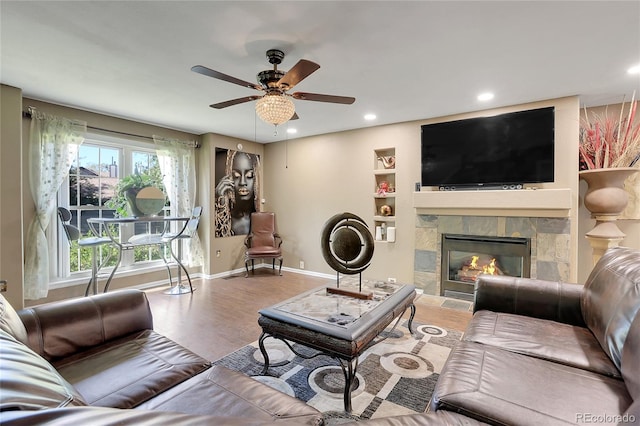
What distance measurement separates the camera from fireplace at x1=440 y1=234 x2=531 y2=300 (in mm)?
3582

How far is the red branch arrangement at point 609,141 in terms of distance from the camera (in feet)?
9.69

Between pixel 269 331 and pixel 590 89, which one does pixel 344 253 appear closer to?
pixel 269 331

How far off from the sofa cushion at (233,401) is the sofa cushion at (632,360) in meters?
1.17

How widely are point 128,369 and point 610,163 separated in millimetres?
4453

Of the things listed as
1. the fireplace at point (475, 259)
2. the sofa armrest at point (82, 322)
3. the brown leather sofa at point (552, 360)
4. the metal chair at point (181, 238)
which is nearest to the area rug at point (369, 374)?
the brown leather sofa at point (552, 360)

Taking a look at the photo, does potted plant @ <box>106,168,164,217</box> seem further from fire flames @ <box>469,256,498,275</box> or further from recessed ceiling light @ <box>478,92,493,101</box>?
fire flames @ <box>469,256,498,275</box>

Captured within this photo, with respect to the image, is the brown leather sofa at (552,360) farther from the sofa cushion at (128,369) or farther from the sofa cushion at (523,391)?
the sofa cushion at (128,369)

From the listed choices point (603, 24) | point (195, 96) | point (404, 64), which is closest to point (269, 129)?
point (195, 96)

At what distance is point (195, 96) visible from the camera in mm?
3234

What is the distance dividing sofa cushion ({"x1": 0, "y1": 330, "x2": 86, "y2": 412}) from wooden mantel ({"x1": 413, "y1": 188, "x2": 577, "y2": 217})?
12.9 feet

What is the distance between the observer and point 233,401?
1.15 meters

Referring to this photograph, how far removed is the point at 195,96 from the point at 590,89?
417 centimetres

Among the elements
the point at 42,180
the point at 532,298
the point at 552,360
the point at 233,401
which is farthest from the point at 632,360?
the point at 42,180

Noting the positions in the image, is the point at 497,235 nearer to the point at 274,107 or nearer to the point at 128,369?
the point at 274,107
